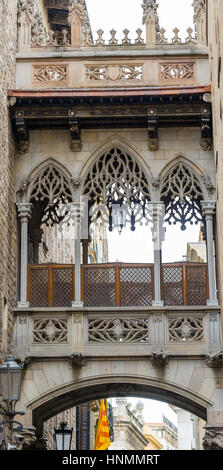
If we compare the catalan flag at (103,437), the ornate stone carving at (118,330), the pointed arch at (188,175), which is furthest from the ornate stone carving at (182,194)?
the catalan flag at (103,437)

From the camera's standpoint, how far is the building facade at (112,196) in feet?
59.3

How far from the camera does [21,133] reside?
63.1 ft

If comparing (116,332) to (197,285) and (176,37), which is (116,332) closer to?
(197,285)

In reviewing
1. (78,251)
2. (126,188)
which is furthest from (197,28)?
(78,251)

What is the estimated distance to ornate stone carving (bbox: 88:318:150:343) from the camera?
717 inches

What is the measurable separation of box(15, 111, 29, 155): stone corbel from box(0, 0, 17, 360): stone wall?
21cm

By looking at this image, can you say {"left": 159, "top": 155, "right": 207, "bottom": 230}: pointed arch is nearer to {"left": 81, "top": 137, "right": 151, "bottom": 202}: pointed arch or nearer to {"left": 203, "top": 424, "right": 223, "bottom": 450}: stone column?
{"left": 81, "top": 137, "right": 151, "bottom": 202}: pointed arch

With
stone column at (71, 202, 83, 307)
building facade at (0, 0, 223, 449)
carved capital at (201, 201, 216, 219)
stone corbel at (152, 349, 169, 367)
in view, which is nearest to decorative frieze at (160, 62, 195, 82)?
building facade at (0, 0, 223, 449)

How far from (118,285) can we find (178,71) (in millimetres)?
3914

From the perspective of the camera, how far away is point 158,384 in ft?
59.4

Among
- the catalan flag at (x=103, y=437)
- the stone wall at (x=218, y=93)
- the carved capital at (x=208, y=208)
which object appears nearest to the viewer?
the stone wall at (x=218, y=93)

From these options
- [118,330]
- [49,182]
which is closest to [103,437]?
[118,330]

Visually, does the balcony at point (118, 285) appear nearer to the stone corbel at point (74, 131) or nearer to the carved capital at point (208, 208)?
the carved capital at point (208, 208)

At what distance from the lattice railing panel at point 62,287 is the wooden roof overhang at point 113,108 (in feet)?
7.69
